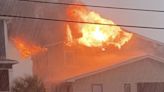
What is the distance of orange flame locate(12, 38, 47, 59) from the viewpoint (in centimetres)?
2698

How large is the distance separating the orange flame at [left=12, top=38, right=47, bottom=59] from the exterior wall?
3458mm

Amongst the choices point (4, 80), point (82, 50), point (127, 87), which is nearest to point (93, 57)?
point (82, 50)

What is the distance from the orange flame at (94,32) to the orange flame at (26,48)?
1.84m

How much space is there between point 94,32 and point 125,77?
19.7ft

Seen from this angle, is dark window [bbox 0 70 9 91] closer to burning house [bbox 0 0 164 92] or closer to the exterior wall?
burning house [bbox 0 0 164 92]

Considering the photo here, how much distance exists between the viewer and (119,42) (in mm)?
31438

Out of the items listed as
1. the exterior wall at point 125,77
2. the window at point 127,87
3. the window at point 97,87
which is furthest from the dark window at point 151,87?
the window at point 97,87

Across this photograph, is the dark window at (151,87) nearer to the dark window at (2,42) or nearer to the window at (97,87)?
the window at (97,87)

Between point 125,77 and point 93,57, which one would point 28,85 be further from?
point 93,57

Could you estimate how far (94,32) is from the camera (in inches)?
1248

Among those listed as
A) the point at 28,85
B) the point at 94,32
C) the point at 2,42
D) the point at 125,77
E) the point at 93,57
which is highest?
the point at 94,32

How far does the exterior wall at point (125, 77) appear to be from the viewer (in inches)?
1006

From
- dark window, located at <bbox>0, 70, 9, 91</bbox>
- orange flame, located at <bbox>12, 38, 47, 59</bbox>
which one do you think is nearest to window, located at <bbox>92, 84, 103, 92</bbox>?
orange flame, located at <bbox>12, 38, 47, 59</bbox>

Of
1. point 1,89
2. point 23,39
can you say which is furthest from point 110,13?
point 1,89
